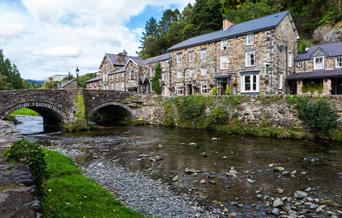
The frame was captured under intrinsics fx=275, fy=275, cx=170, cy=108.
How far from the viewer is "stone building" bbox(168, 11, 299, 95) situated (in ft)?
102

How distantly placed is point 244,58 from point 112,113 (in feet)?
61.7

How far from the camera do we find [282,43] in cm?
3216

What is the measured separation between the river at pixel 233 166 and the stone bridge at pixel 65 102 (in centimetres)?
708

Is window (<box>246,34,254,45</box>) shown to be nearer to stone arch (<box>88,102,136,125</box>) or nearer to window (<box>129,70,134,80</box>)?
stone arch (<box>88,102,136,125</box>)

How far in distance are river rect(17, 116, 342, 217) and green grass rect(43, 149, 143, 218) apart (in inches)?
110

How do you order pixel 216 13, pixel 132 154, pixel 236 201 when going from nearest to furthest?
1. pixel 236 201
2. pixel 132 154
3. pixel 216 13

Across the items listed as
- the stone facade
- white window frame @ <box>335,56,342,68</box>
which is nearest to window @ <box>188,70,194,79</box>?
the stone facade

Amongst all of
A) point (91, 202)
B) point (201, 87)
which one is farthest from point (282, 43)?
point (91, 202)

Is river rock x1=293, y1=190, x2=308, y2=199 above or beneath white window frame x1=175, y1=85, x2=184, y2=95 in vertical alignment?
beneath

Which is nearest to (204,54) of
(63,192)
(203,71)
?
(203,71)

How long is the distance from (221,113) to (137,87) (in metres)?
26.5

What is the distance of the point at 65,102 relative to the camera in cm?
2828

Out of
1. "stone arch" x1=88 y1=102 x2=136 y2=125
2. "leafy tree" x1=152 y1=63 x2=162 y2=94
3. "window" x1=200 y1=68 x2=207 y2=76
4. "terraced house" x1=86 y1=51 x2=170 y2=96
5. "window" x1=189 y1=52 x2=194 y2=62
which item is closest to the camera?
"stone arch" x1=88 y1=102 x2=136 y2=125

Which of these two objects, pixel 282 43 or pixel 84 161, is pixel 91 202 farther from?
pixel 282 43
